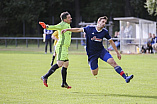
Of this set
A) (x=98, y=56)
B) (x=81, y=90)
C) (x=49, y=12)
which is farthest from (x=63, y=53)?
(x=49, y=12)

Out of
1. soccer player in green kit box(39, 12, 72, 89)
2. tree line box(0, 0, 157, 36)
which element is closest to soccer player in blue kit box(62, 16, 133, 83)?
soccer player in green kit box(39, 12, 72, 89)

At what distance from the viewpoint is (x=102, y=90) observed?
9.35 m

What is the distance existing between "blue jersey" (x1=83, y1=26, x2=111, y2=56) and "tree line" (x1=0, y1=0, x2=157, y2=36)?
35.7m

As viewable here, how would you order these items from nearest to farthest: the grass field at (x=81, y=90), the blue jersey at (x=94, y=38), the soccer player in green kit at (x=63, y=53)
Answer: the grass field at (x=81, y=90) → the blue jersey at (x=94, y=38) → the soccer player in green kit at (x=63, y=53)

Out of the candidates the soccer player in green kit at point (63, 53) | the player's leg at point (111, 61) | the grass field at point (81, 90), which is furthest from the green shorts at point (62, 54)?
the player's leg at point (111, 61)

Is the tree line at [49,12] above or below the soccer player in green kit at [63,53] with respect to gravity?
above

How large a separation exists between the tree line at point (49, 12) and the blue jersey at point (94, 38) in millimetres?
35691

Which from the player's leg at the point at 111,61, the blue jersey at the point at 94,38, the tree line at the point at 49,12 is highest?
the tree line at the point at 49,12

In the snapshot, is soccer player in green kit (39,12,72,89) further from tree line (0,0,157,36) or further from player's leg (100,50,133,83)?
tree line (0,0,157,36)

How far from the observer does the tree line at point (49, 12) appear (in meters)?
44.9

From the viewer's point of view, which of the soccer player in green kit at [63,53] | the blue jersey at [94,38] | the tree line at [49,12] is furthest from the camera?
the tree line at [49,12]

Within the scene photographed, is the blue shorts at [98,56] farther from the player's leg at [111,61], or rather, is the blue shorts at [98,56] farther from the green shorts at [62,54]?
the green shorts at [62,54]

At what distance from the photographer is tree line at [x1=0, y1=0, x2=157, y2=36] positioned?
1767 inches

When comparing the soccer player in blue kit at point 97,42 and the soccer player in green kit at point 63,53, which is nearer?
the soccer player in blue kit at point 97,42
